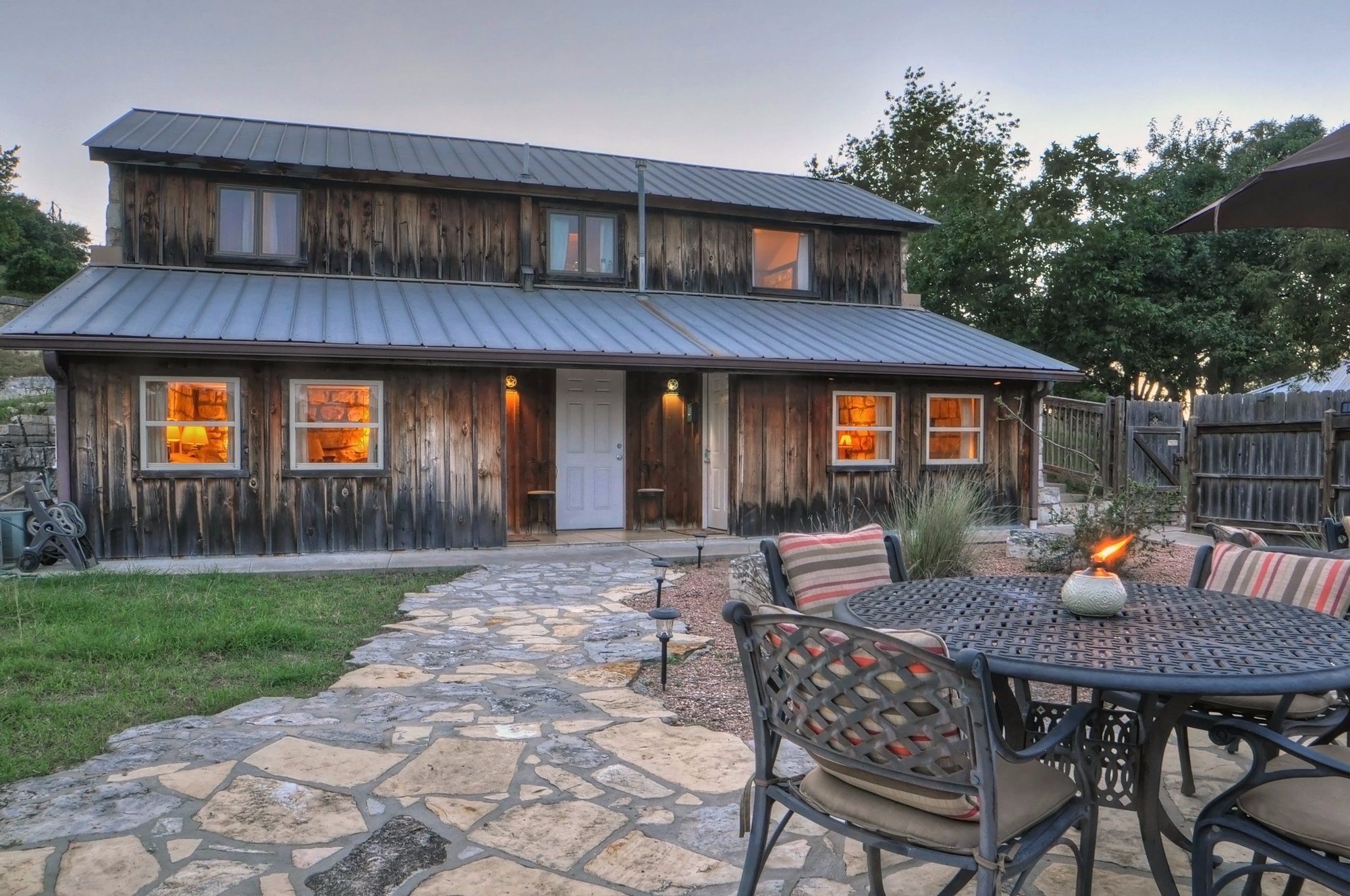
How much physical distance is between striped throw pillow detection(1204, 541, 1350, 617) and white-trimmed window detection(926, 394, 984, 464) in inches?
321

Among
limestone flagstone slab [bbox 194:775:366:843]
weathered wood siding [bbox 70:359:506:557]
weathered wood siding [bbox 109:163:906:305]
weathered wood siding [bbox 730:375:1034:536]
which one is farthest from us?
weathered wood siding [bbox 730:375:1034:536]

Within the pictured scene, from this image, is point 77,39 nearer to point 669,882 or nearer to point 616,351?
point 616,351

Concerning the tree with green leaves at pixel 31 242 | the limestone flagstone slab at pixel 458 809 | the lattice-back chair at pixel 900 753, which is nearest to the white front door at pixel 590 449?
the limestone flagstone slab at pixel 458 809

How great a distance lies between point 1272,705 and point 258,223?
11.4m

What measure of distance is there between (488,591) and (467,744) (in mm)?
3737

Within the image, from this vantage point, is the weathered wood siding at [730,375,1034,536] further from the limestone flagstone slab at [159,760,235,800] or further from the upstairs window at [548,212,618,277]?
the limestone flagstone slab at [159,760,235,800]

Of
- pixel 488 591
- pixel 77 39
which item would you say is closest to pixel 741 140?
pixel 77 39

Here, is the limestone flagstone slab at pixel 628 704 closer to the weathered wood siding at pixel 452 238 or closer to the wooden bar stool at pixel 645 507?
the wooden bar stool at pixel 645 507

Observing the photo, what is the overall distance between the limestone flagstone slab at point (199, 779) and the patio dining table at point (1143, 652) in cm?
236

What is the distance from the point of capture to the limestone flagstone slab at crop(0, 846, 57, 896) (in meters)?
2.39

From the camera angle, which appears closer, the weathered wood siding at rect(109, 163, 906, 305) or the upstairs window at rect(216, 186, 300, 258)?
the weathered wood siding at rect(109, 163, 906, 305)

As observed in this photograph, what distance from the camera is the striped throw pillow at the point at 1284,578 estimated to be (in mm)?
2926

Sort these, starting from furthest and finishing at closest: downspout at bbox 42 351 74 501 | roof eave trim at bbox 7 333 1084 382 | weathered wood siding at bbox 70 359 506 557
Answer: weathered wood siding at bbox 70 359 506 557 < downspout at bbox 42 351 74 501 < roof eave trim at bbox 7 333 1084 382

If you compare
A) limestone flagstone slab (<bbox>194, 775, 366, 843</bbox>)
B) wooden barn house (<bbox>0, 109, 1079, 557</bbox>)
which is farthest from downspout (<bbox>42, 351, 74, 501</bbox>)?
limestone flagstone slab (<bbox>194, 775, 366, 843</bbox>)
